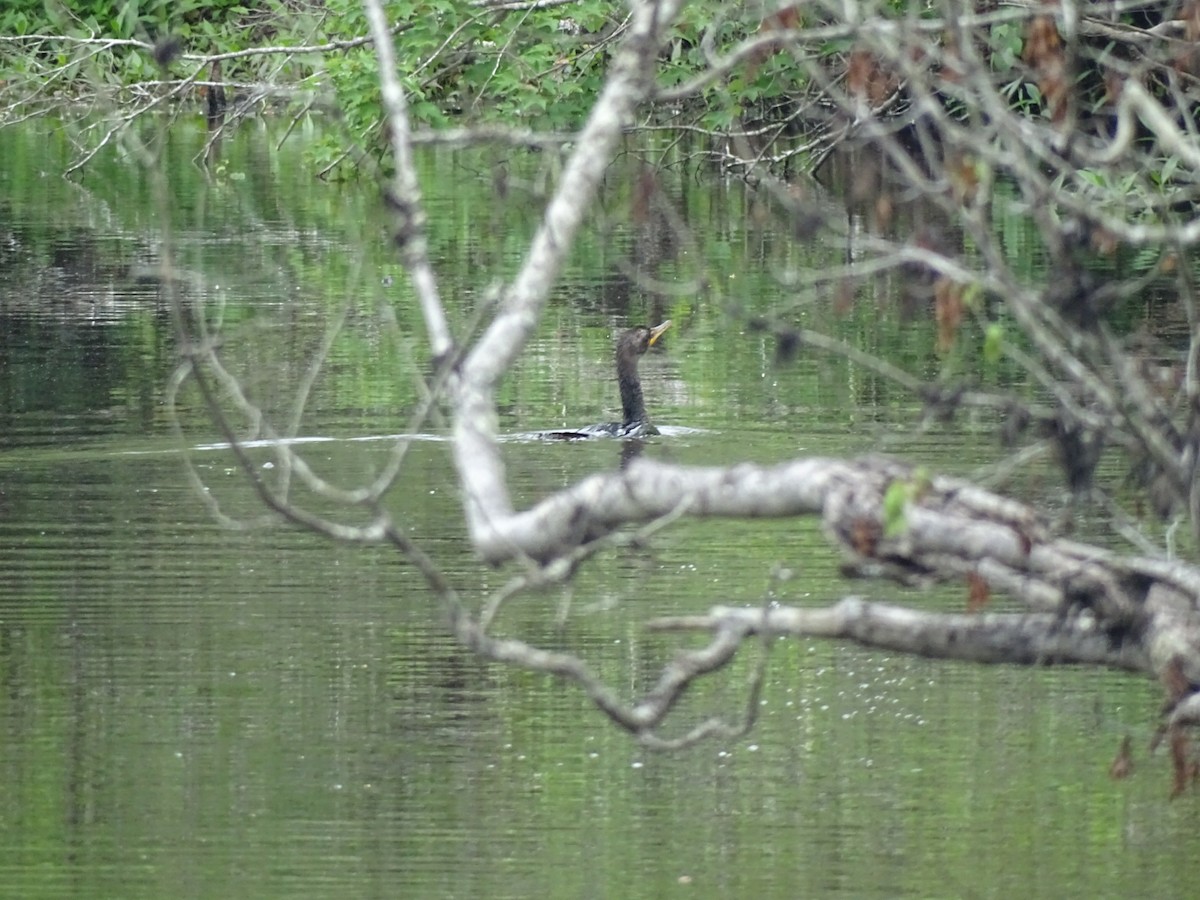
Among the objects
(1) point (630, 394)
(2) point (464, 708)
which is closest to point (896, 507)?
(2) point (464, 708)

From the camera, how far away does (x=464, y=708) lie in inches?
336

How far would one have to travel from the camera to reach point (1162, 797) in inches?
300

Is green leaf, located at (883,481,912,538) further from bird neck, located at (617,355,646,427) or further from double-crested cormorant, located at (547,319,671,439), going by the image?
bird neck, located at (617,355,646,427)

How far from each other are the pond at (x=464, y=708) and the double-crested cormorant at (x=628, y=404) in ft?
0.66

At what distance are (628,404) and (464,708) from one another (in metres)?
6.37

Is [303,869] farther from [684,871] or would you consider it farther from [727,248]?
[727,248]

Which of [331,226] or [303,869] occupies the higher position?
[331,226]

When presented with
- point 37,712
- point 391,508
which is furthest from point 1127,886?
point 391,508

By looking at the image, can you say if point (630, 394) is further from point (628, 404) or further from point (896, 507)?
point (896, 507)

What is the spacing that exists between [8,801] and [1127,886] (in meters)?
3.11

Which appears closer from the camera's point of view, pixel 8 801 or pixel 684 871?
pixel 684 871

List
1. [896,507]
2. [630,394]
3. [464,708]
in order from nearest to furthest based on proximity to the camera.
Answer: [896,507] → [464,708] → [630,394]

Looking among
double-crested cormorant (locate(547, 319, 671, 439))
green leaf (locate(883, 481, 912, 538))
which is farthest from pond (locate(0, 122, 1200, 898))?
green leaf (locate(883, 481, 912, 538))

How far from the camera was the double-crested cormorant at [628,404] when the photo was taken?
47.3ft
